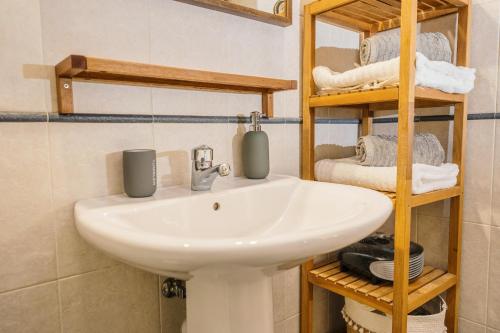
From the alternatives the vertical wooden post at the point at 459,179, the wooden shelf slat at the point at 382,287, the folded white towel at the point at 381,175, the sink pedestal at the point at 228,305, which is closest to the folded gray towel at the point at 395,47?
the vertical wooden post at the point at 459,179

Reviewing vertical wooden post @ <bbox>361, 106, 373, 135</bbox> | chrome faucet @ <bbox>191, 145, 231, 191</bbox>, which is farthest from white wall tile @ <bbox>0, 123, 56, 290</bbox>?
vertical wooden post @ <bbox>361, 106, 373, 135</bbox>

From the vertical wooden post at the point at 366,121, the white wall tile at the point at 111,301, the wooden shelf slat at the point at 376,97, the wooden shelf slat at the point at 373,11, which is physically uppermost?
the wooden shelf slat at the point at 373,11

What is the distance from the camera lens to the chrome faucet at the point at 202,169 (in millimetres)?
845

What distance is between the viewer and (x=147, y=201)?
2.41 feet

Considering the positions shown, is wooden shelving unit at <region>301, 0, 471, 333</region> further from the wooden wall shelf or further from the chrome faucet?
the chrome faucet

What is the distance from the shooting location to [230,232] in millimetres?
839

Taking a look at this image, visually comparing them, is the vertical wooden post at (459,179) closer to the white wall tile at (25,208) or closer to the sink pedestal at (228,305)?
the sink pedestal at (228,305)

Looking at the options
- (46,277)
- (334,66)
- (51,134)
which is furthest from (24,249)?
(334,66)

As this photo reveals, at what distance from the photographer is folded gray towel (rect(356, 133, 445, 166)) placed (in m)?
1.09

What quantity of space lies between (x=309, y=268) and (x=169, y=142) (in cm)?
67

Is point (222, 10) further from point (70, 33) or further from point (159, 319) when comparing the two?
point (159, 319)

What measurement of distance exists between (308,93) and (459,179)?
58cm

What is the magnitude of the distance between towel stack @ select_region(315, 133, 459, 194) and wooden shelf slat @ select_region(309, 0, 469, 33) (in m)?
0.43

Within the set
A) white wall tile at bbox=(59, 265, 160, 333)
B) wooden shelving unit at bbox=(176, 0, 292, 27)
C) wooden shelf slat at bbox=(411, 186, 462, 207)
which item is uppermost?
wooden shelving unit at bbox=(176, 0, 292, 27)
